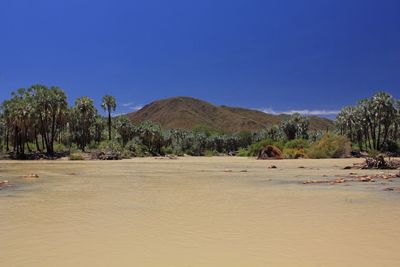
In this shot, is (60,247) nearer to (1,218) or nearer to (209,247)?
(209,247)

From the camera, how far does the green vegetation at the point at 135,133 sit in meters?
69.1

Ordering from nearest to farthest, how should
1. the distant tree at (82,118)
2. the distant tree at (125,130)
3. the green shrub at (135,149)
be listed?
the green shrub at (135,149)
the distant tree at (82,118)
the distant tree at (125,130)

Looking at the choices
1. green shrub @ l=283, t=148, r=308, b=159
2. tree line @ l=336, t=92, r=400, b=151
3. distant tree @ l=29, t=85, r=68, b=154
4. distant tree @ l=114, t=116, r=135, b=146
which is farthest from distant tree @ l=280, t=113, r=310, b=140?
distant tree @ l=29, t=85, r=68, b=154

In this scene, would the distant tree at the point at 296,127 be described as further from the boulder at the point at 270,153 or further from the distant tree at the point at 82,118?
the distant tree at the point at 82,118

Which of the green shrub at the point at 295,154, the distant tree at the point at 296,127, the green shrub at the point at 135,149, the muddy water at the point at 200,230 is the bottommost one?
the muddy water at the point at 200,230

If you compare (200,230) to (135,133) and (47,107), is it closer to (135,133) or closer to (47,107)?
(47,107)

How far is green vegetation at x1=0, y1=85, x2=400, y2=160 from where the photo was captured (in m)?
69.1

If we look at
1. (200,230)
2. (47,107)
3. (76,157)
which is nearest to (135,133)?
(47,107)

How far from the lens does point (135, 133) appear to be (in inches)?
4102

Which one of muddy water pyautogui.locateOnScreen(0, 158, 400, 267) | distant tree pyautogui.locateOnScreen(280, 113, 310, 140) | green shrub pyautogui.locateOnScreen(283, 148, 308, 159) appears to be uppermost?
distant tree pyautogui.locateOnScreen(280, 113, 310, 140)

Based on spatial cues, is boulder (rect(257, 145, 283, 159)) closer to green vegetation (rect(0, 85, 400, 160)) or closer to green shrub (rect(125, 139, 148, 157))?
green vegetation (rect(0, 85, 400, 160))

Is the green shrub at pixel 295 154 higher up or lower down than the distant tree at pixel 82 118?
lower down

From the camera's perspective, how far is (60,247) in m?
8.08

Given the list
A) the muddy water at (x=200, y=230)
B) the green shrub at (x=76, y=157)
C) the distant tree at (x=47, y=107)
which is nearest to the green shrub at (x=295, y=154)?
the green shrub at (x=76, y=157)
